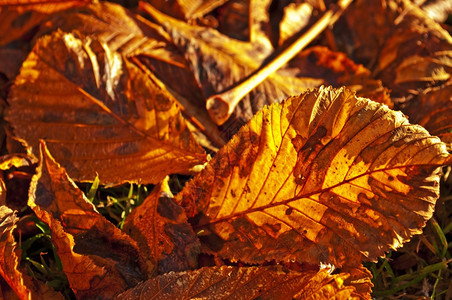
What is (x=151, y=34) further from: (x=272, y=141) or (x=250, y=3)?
(x=272, y=141)

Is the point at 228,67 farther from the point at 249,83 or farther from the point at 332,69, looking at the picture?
the point at 332,69

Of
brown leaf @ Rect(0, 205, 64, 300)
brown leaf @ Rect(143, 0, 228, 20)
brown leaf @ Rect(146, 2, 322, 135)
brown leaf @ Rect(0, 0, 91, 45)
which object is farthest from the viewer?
brown leaf @ Rect(143, 0, 228, 20)

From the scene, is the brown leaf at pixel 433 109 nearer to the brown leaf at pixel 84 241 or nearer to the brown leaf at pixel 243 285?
the brown leaf at pixel 243 285

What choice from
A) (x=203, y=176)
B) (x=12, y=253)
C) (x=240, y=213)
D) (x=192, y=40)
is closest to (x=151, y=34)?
(x=192, y=40)

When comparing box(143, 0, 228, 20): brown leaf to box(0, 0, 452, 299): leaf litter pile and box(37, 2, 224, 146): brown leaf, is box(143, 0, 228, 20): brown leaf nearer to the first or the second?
box(0, 0, 452, 299): leaf litter pile

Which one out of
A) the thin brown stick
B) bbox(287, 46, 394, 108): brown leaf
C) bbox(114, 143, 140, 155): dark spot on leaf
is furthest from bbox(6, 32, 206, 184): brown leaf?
bbox(287, 46, 394, 108): brown leaf

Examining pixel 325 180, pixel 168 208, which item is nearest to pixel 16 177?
pixel 168 208
